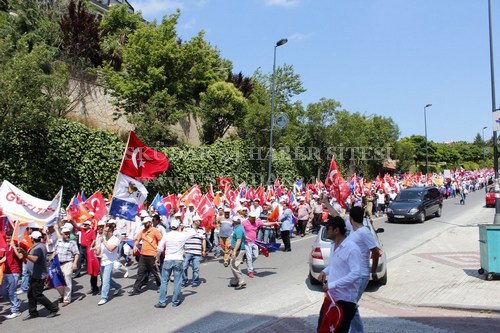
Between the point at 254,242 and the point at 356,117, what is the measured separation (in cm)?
3064

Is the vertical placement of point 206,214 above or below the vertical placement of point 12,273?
above

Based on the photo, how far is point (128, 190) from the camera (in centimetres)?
984

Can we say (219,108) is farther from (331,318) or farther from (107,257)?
(331,318)

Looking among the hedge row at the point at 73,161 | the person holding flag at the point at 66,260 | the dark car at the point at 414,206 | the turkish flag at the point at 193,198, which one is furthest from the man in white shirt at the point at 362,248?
the dark car at the point at 414,206

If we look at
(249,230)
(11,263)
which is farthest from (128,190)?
(249,230)

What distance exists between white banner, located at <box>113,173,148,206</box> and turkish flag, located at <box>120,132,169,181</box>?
0.46 ft

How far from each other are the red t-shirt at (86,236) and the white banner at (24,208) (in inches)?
45.1

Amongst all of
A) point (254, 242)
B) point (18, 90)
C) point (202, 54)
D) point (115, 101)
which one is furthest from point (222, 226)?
point (202, 54)

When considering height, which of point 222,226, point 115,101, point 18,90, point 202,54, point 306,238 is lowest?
point 306,238

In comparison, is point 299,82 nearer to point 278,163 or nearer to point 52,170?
point 278,163

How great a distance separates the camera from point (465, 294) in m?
8.29

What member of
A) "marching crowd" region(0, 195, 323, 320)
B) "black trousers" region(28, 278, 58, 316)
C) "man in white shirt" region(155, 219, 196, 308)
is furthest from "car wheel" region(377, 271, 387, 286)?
"black trousers" region(28, 278, 58, 316)

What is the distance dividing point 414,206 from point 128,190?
52.1 feet

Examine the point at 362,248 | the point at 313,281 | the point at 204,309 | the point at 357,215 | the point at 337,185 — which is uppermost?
the point at 337,185
